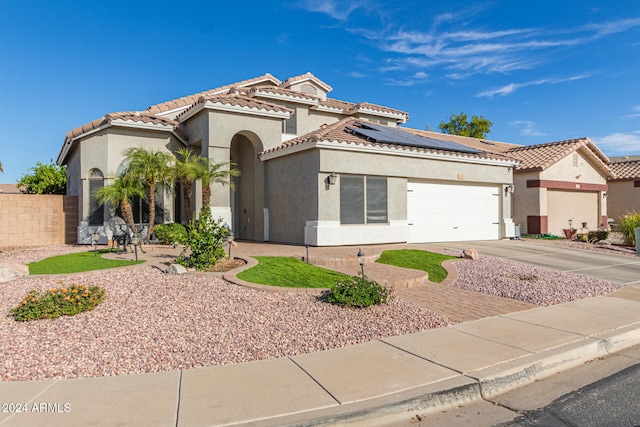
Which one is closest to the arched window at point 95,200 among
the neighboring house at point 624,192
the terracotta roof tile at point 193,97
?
the terracotta roof tile at point 193,97

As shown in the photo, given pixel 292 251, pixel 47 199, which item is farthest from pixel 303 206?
pixel 47 199

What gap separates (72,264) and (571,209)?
23.7 meters

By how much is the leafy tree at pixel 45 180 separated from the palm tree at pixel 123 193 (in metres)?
13.6

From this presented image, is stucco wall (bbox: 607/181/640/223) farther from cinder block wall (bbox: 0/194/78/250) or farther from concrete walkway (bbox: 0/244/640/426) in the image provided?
cinder block wall (bbox: 0/194/78/250)

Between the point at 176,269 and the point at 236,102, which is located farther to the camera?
the point at 236,102

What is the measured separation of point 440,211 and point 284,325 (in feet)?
40.5

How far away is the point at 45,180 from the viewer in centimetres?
2627

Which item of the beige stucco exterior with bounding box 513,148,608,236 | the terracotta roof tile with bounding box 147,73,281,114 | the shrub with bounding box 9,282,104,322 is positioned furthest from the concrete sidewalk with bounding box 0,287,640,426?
the beige stucco exterior with bounding box 513,148,608,236

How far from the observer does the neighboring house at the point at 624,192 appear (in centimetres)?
2662

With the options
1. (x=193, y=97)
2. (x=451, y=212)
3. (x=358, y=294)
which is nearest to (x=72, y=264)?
(x=358, y=294)

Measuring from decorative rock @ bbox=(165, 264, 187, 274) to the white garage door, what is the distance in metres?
9.64

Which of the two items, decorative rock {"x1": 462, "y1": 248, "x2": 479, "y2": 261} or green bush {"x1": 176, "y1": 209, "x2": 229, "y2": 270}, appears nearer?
green bush {"x1": 176, "y1": 209, "x2": 229, "y2": 270}

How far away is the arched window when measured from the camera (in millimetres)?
15781

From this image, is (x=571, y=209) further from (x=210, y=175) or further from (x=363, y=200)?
(x=210, y=175)
